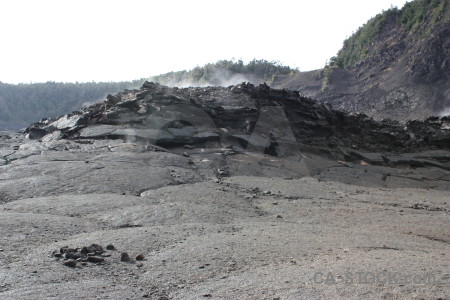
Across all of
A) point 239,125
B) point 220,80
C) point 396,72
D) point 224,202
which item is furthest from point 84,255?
point 220,80

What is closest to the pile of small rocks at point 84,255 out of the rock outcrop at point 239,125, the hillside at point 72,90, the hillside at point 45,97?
the rock outcrop at point 239,125

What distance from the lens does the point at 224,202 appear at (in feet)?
16.5

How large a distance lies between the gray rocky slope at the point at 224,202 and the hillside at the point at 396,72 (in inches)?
548

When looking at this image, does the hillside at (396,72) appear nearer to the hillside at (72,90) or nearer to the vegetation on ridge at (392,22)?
the vegetation on ridge at (392,22)

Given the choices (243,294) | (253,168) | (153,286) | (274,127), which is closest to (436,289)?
(243,294)

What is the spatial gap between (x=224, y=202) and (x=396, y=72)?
25.5 meters

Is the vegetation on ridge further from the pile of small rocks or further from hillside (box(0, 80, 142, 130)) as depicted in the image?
the pile of small rocks

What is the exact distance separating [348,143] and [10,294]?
8885 millimetres

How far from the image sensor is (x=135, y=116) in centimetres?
916

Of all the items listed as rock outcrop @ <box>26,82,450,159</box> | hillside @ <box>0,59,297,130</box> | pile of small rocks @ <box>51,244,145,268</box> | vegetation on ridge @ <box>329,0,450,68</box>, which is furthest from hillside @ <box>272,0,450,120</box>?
pile of small rocks @ <box>51,244,145,268</box>

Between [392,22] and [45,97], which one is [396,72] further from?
[45,97]

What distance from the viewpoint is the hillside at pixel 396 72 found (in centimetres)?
2438

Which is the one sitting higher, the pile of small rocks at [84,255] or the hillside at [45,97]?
the hillside at [45,97]

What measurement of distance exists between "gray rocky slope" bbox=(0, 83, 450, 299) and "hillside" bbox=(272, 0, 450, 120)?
13931 mm
